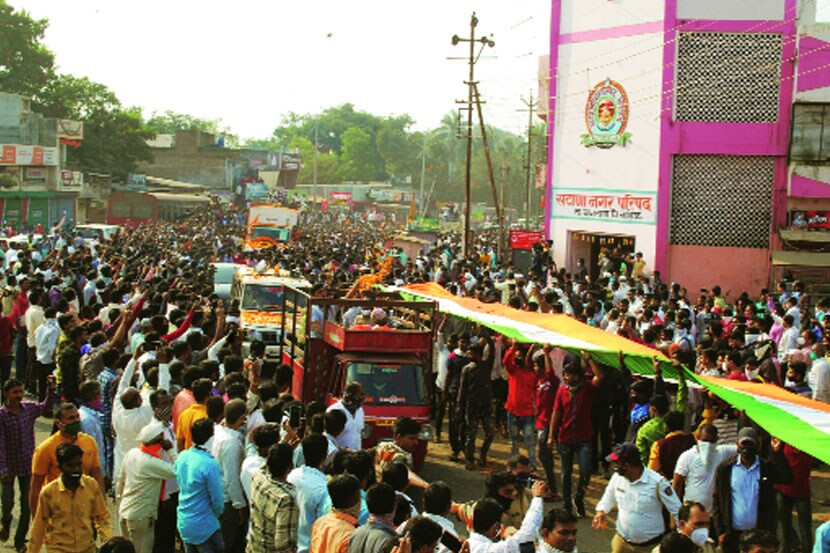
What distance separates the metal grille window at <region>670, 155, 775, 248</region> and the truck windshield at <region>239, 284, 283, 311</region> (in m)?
15.8

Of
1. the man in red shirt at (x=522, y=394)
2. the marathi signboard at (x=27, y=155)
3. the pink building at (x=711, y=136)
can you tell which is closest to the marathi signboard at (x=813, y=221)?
the pink building at (x=711, y=136)

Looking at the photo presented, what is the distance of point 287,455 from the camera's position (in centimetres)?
688

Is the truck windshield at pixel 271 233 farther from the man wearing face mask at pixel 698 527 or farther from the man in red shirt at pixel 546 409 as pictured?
the man wearing face mask at pixel 698 527

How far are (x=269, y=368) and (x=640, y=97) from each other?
18.3 meters

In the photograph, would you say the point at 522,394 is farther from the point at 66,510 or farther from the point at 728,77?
the point at 728,77

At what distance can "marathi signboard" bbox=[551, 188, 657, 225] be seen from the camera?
31047mm

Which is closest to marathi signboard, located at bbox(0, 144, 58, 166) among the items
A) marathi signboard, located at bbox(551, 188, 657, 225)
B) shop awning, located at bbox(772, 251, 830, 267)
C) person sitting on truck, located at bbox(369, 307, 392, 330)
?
marathi signboard, located at bbox(551, 188, 657, 225)

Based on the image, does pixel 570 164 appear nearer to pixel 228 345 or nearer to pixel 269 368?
pixel 269 368

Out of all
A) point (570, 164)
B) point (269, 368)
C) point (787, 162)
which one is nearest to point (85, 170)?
point (570, 164)

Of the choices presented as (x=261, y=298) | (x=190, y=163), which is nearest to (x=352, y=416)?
(x=261, y=298)

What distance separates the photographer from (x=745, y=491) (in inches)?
324

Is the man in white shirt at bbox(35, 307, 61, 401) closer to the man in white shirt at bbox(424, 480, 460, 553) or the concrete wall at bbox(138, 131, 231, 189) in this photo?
the man in white shirt at bbox(424, 480, 460, 553)

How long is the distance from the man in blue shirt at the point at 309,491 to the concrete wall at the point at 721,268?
2515 centimetres

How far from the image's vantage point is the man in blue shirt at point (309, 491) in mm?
6758
